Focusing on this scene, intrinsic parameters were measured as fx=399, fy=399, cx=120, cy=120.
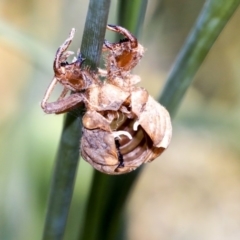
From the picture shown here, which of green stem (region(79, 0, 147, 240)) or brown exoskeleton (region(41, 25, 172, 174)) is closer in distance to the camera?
brown exoskeleton (region(41, 25, 172, 174))

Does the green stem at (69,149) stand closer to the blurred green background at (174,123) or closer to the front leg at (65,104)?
the front leg at (65,104)

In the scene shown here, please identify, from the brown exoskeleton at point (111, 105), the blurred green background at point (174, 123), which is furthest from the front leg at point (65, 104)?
the blurred green background at point (174, 123)

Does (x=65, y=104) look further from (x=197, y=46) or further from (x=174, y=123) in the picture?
(x=174, y=123)

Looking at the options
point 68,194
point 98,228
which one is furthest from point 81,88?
point 98,228

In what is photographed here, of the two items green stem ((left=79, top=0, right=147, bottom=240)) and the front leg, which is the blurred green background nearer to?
green stem ((left=79, top=0, right=147, bottom=240))

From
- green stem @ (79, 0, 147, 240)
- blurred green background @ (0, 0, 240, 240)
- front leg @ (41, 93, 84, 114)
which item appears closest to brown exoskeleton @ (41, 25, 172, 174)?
front leg @ (41, 93, 84, 114)

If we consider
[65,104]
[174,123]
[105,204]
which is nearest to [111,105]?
[65,104]

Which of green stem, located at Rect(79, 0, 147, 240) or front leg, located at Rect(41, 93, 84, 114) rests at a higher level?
front leg, located at Rect(41, 93, 84, 114)
